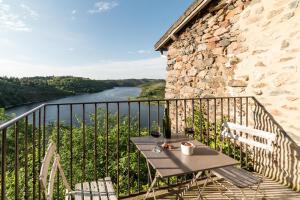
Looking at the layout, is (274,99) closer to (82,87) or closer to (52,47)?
(52,47)

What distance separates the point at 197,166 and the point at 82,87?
57125mm

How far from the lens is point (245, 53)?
12.8 ft

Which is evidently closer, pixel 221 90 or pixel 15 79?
pixel 221 90

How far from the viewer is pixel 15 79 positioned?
50.5 meters

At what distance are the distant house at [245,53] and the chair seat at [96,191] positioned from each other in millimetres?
2444

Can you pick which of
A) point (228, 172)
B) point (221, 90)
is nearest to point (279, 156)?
point (228, 172)

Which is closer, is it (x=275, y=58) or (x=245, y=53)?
(x=275, y=58)

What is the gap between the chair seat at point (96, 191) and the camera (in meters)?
2.02

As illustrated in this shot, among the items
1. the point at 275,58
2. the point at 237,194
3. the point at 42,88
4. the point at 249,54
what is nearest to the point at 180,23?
the point at 249,54

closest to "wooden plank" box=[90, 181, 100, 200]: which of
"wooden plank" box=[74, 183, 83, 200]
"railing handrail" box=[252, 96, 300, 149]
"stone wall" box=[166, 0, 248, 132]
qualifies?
"wooden plank" box=[74, 183, 83, 200]

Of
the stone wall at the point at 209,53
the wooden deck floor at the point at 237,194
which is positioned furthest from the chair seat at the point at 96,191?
the stone wall at the point at 209,53

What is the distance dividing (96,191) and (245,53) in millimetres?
3133

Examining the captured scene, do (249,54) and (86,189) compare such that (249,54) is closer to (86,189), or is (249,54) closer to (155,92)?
(86,189)

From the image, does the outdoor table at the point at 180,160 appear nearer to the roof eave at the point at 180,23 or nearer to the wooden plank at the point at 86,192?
the wooden plank at the point at 86,192
